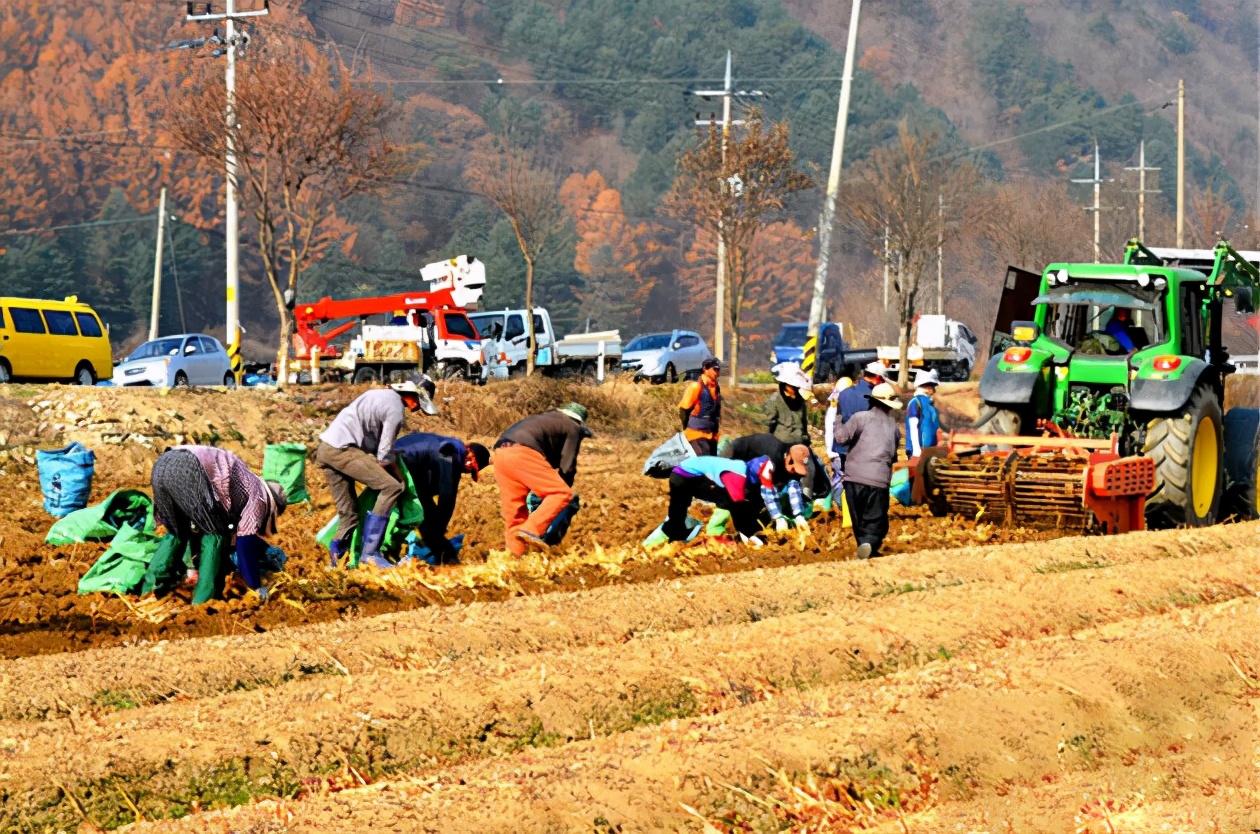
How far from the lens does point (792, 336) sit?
4234cm

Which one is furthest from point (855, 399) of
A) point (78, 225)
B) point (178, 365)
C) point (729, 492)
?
point (78, 225)

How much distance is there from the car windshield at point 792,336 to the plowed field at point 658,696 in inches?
1156

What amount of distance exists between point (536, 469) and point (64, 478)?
16.3 ft

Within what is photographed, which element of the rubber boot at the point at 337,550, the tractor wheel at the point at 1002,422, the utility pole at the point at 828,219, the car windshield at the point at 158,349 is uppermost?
the utility pole at the point at 828,219

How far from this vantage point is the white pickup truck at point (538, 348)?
1225 inches

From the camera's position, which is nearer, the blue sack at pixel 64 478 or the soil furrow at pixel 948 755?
the soil furrow at pixel 948 755

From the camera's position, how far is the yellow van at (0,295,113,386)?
24.9 m

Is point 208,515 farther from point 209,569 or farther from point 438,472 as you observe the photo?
point 438,472

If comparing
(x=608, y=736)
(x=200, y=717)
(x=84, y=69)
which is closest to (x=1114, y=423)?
(x=608, y=736)

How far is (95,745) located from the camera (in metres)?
6.65

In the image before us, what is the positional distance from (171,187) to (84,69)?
24.9 feet

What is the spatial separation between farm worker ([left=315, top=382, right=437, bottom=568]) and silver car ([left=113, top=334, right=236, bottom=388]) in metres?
18.7

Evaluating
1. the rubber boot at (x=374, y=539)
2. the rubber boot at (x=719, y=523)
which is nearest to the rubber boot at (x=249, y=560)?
the rubber boot at (x=374, y=539)

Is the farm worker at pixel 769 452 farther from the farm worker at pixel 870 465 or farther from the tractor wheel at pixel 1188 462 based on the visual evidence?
the tractor wheel at pixel 1188 462
